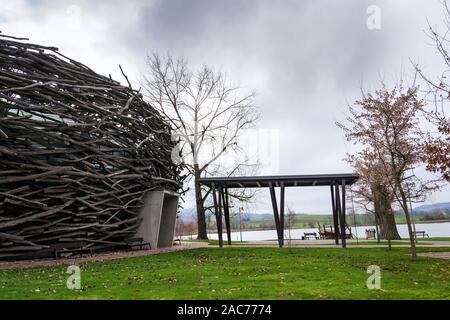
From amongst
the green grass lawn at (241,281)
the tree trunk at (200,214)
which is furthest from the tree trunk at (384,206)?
the tree trunk at (200,214)

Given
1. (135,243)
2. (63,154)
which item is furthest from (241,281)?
(135,243)

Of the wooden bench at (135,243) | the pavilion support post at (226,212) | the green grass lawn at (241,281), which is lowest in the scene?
the green grass lawn at (241,281)

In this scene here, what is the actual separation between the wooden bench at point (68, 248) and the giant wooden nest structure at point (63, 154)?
0.32 metres

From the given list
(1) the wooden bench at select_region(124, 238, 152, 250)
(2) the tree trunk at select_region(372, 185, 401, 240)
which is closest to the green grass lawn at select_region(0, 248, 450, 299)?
(1) the wooden bench at select_region(124, 238, 152, 250)

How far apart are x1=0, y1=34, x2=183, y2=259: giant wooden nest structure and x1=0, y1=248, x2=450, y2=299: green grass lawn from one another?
156 inches

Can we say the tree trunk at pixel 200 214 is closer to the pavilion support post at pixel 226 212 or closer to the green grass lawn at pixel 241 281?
the pavilion support post at pixel 226 212

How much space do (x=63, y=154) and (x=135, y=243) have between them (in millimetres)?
5204

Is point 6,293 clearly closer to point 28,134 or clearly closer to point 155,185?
point 28,134

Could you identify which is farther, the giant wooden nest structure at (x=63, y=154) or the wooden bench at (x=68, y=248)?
the wooden bench at (x=68, y=248)

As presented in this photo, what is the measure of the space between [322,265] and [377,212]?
12244 mm

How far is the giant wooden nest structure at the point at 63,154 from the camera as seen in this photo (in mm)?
12867

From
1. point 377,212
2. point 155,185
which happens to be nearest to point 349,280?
point 155,185
